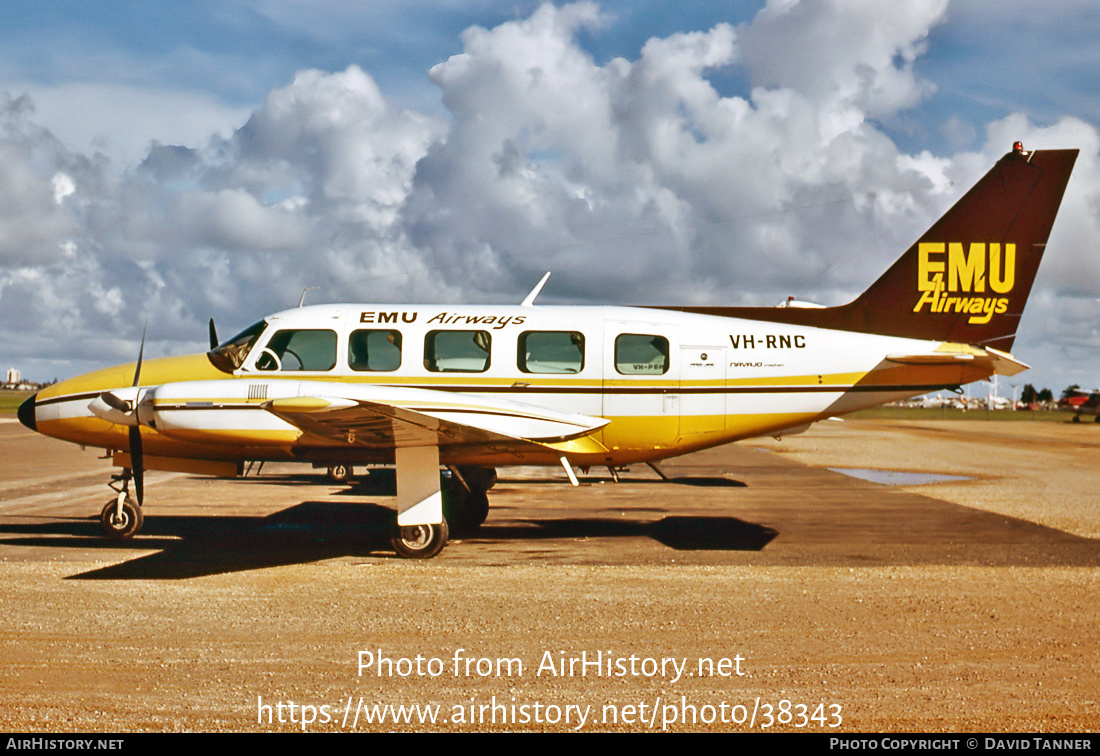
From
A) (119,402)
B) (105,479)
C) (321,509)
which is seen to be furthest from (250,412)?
(105,479)

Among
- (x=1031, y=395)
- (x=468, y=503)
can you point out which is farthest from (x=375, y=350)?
(x=1031, y=395)

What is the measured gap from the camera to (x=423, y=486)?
1033cm

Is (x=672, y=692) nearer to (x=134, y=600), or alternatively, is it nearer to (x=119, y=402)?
(x=134, y=600)

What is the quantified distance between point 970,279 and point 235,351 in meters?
10.8

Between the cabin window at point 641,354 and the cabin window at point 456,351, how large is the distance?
1854 mm

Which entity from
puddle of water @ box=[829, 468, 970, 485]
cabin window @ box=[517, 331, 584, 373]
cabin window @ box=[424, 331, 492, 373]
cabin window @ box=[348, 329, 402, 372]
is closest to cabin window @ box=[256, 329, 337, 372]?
cabin window @ box=[348, 329, 402, 372]

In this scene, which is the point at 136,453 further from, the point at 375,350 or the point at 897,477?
the point at 897,477

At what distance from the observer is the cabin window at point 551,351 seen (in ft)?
37.2

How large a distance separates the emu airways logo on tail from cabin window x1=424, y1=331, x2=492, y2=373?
647 cm

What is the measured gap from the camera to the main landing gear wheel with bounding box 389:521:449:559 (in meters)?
10.6

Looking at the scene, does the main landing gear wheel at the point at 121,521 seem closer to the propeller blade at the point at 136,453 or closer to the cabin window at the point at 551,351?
the propeller blade at the point at 136,453

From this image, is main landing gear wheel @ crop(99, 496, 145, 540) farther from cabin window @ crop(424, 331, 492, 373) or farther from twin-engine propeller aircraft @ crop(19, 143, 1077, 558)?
cabin window @ crop(424, 331, 492, 373)

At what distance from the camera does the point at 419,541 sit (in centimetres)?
1063
